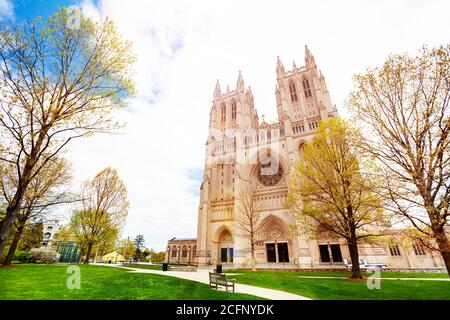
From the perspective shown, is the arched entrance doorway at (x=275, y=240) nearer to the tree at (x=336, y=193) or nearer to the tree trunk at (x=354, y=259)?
the tree at (x=336, y=193)

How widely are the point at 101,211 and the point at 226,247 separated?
61.0 ft

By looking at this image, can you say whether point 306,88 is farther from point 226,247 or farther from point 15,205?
point 15,205

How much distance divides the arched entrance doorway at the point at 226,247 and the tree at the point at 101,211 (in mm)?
15621

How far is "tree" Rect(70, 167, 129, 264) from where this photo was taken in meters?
18.4

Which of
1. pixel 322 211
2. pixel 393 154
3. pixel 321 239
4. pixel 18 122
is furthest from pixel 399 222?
pixel 321 239

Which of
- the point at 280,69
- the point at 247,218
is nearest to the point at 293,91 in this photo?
the point at 280,69

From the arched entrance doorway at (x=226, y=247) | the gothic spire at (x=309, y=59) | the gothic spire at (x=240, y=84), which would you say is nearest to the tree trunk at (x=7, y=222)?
the arched entrance doorway at (x=226, y=247)

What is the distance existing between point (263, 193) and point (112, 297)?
84.4 feet

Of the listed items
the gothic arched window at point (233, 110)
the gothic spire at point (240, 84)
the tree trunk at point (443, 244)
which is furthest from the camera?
the gothic spire at point (240, 84)

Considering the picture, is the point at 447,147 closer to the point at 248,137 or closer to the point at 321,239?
the point at 321,239

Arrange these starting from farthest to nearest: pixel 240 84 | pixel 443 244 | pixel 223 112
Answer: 1. pixel 223 112
2. pixel 240 84
3. pixel 443 244

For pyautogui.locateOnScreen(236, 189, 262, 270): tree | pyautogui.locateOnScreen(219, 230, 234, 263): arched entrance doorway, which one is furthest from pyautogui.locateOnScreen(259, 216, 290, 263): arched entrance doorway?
pyautogui.locateOnScreen(219, 230, 234, 263): arched entrance doorway

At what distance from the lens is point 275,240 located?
27125 millimetres

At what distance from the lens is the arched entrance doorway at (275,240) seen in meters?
26.5
